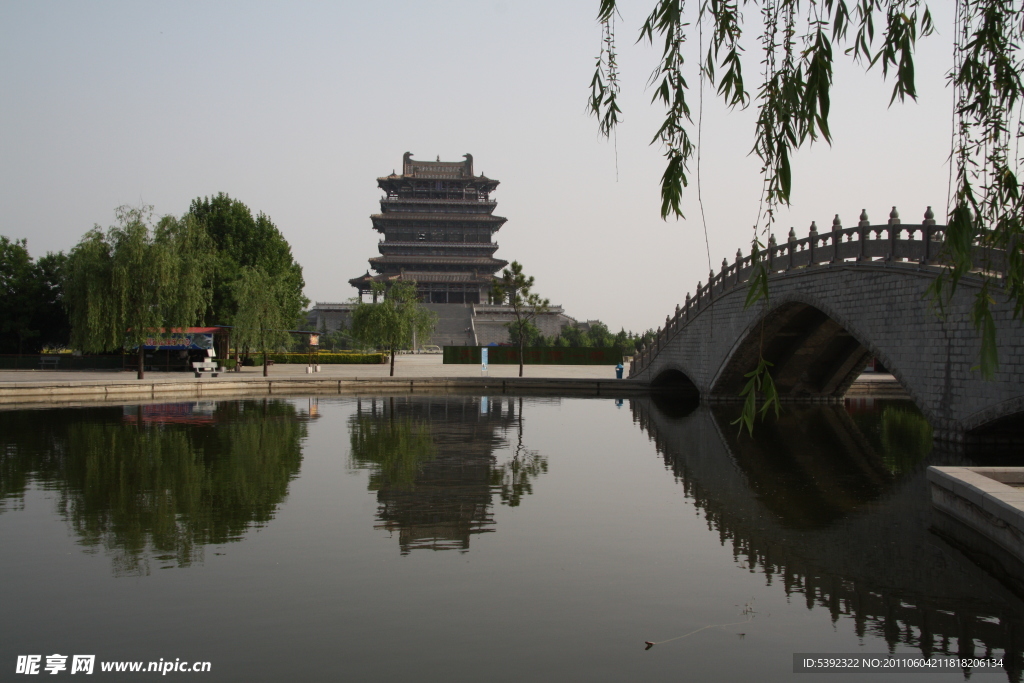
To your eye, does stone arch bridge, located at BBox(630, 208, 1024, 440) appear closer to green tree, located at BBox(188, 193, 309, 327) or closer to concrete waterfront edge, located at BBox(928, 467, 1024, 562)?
concrete waterfront edge, located at BBox(928, 467, 1024, 562)

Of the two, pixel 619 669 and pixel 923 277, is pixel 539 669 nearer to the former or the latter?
pixel 619 669

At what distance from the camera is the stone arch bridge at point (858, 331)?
45.2ft

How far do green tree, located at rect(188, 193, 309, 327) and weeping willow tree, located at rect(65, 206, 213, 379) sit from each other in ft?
24.8

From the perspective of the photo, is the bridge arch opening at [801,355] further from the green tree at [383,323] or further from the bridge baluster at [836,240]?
the green tree at [383,323]

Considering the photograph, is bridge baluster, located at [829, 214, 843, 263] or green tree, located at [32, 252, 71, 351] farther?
green tree, located at [32, 252, 71, 351]

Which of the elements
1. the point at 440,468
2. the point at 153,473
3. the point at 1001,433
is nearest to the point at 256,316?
the point at 153,473

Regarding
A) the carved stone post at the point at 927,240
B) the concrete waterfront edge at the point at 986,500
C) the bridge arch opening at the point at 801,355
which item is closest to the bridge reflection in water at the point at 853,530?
the concrete waterfront edge at the point at 986,500

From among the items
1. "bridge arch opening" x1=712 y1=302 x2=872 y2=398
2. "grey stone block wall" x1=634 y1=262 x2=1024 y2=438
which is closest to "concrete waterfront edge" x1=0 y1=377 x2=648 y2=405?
"bridge arch opening" x1=712 y1=302 x2=872 y2=398

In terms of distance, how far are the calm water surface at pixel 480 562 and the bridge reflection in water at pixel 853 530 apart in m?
0.04

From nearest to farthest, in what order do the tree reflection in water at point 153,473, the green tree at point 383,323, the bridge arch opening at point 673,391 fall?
the tree reflection in water at point 153,473 → the bridge arch opening at point 673,391 → the green tree at point 383,323

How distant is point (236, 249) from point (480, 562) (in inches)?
1358

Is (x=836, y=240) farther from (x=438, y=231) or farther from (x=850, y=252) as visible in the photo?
(x=438, y=231)

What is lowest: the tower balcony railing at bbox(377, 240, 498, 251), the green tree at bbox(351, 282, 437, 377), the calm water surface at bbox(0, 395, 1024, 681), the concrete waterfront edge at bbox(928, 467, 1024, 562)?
the calm water surface at bbox(0, 395, 1024, 681)

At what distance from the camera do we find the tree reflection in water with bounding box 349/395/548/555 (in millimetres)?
8750
